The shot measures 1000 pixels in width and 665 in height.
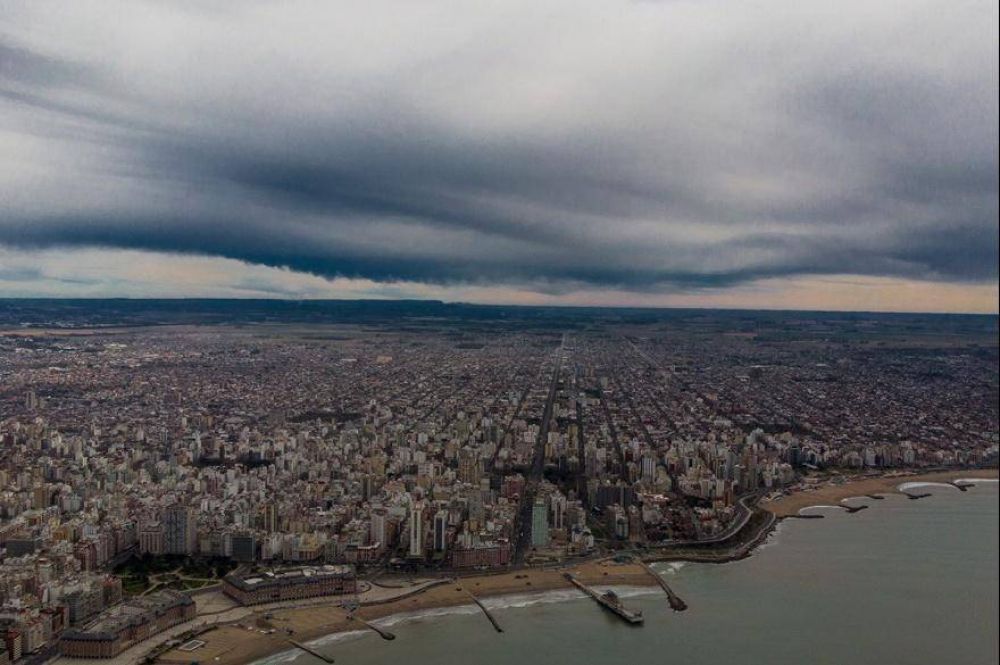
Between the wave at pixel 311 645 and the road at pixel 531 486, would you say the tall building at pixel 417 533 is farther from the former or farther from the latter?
the wave at pixel 311 645

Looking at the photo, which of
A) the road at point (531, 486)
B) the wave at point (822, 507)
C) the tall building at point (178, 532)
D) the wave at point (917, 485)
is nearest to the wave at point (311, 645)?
the road at point (531, 486)

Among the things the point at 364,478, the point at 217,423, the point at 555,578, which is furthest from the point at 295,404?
the point at 555,578

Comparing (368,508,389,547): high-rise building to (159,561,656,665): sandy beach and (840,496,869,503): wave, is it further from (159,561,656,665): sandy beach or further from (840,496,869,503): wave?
(840,496,869,503): wave

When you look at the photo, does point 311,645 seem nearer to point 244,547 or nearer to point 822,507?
point 244,547

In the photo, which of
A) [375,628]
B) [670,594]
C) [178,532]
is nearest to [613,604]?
[670,594]

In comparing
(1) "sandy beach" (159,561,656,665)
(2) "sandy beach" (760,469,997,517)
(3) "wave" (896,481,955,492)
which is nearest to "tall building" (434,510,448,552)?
(1) "sandy beach" (159,561,656,665)

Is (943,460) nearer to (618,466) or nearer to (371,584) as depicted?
(618,466)
